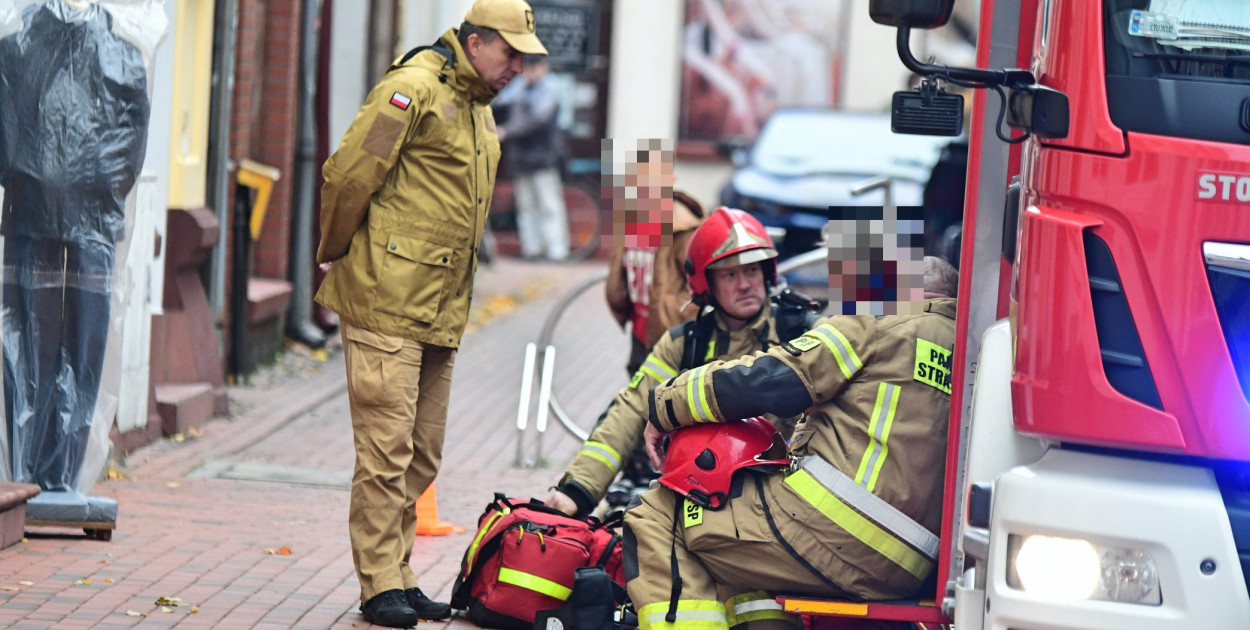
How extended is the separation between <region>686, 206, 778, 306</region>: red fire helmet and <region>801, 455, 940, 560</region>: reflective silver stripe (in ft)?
4.21

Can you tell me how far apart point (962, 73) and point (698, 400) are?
1.27 meters

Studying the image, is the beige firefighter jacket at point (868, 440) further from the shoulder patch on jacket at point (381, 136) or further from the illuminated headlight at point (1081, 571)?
the shoulder patch on jacket at point (381, 136)

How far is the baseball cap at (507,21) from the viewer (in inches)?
232

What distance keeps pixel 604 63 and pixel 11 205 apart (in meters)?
15.6

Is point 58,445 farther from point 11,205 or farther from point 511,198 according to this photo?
point 511,198

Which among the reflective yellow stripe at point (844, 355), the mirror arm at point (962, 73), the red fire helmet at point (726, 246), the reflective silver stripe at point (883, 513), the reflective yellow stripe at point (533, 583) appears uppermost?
the mirror arm at point (962, 73)

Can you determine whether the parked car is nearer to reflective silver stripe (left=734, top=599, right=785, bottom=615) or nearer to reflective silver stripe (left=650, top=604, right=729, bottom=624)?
reflective silver stripe (left=734, top=599, right=785, bottom=615)

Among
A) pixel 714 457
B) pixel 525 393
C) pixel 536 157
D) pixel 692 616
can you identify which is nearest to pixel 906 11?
pixel 714 457

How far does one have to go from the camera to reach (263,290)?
38.5ft

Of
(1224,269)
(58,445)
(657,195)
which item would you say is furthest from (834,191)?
(1224,269)

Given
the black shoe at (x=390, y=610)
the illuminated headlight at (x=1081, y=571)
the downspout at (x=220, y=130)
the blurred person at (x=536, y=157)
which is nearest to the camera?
the illuminated headlight at (x=1081, y=571)

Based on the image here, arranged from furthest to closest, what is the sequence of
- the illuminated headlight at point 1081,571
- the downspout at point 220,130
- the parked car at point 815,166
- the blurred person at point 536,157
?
1. the blurred person at point 536,157
2. the parked car at point 815,166
3. the downspout at point 220,130
4. the illuminated headlight at point 1081,571

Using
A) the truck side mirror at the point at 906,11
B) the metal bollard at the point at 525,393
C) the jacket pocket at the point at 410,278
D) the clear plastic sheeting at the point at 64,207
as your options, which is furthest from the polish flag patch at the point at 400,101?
the metal bollard at the point at 525,393

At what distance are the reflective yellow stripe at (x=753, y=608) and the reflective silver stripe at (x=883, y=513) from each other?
0.41 metres
